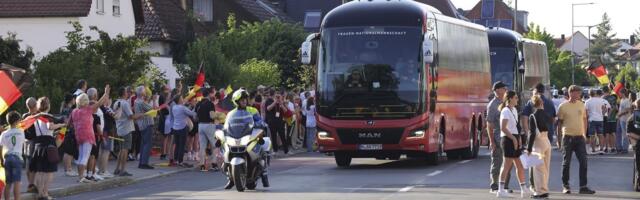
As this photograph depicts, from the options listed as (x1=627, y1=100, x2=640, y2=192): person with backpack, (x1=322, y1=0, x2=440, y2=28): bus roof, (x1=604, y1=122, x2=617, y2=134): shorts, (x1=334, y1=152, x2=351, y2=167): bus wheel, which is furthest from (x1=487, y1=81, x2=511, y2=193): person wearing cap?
(x1=604, y1=122, x2=617, y2=134): shorts

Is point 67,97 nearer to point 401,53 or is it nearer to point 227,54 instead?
point 401,53

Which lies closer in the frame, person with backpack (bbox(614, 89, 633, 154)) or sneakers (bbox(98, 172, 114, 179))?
sneakers (bbox(98, 172, 114, 179))

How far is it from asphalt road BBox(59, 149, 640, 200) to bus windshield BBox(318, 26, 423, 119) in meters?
1.22

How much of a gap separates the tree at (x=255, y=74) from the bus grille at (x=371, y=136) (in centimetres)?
1870

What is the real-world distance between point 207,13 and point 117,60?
35.5 m

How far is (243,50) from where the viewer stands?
49.3m

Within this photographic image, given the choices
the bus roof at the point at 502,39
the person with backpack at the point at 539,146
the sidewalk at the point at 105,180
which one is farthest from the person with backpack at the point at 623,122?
the person with backpack at the point at 539,146

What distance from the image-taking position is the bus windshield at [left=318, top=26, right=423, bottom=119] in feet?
80.8

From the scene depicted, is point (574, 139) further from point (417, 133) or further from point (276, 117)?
point (276, 117)

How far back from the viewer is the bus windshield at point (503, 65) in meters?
38.4

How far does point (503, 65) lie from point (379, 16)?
14132 millimetres

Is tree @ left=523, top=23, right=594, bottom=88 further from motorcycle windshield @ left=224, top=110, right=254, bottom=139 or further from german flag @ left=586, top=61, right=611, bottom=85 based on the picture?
motorcycle windshield @ left=224, top=110, right=254, bottom=139

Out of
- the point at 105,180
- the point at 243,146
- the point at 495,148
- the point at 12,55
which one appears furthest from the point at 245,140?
the point at 12,55

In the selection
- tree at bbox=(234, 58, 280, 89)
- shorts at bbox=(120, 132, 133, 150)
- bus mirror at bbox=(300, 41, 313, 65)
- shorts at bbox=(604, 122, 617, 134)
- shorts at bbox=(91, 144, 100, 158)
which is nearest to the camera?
shorts at bbox=(91, 144, 100, 158)
